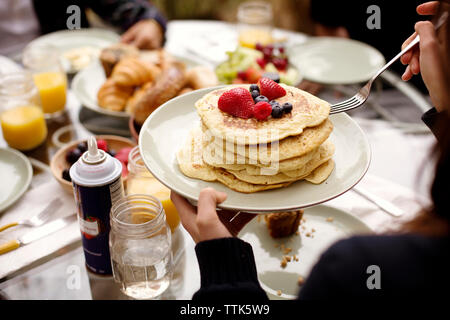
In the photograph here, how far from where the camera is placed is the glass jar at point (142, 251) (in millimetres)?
1200

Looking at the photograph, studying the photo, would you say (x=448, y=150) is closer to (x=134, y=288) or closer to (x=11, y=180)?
(x=134, y=288)

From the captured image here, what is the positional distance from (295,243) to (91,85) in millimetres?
1408

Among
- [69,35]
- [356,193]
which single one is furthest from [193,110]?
[69,35]

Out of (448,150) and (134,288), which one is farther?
(134,288)

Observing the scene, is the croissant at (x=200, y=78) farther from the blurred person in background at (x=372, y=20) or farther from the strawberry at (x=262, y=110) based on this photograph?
the blurred person in background at (x=372, y=20)

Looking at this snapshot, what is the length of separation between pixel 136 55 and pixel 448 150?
1.85 metres

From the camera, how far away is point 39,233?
142cm

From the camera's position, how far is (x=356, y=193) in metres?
1.62

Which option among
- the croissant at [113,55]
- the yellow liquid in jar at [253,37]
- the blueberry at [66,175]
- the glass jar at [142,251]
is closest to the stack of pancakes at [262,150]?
the glass jar at [142,251]

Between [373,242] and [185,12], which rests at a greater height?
[373,242]

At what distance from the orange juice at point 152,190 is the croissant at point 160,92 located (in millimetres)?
432

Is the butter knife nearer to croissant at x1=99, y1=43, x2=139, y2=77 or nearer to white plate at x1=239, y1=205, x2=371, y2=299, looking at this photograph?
white plate at x1=239, y1=205, x2=371, y2=299
